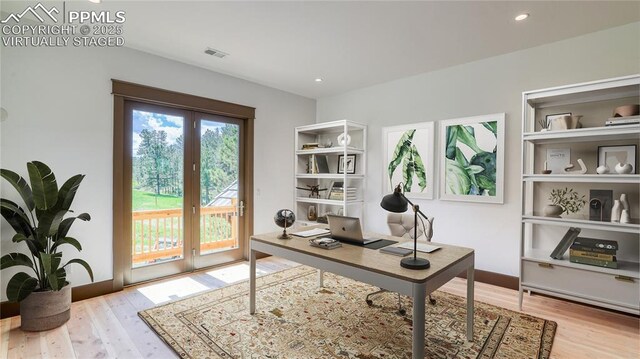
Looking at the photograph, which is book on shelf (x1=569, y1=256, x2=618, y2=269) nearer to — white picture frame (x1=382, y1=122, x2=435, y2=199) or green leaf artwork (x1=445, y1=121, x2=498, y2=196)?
green leaf artwork (x1=445, y1=121, x2=498, y2=196)

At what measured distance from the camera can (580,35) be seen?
2.88 metres

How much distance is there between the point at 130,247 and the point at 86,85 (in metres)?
1.79

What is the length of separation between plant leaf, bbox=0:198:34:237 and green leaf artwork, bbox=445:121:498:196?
433 centimetres

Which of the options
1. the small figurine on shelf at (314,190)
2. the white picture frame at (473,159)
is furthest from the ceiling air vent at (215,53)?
the white picture frame at (473,159)

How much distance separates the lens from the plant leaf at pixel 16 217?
7.70 ft

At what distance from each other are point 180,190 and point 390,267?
3005 millimetres

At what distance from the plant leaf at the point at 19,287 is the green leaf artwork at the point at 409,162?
405 centimetres

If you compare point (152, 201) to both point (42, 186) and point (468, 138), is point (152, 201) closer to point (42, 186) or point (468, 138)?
point (42, 186)

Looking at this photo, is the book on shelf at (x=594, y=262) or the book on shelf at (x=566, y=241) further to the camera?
the book on shelf at (x=566, y=241)

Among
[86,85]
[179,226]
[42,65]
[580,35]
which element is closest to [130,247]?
[179,226]

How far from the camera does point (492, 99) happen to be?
11.3 feet

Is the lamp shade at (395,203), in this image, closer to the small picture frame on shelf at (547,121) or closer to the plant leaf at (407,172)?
the small picture frame on shelf at (547,121)

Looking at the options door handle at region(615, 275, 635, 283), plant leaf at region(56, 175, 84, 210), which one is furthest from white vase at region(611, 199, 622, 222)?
plant leaf at region(56, 175, 84, 210)

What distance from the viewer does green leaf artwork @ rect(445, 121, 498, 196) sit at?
3432mm
